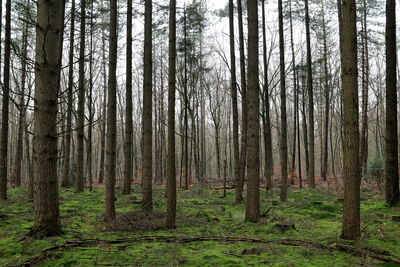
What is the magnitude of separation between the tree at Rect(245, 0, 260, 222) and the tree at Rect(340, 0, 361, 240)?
7.51 ft

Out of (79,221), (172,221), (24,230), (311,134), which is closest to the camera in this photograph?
(24,230)

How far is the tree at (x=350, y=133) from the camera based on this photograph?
4773 millimetres

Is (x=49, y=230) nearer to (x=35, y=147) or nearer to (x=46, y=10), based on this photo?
(x=35, y=147)

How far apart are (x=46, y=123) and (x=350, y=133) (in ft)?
17.1

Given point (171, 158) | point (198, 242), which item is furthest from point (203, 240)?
point (171, 158)

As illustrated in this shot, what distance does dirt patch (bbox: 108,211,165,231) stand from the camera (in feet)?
20.1

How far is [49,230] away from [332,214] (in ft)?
23.0

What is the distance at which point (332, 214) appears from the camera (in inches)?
309

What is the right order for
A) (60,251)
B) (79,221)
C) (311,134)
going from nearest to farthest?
(60,251), (79,221), (311,134)

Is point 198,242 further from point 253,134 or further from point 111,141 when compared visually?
point 111,141

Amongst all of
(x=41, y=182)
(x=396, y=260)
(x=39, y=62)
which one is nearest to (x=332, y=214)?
(x=396, y=260)

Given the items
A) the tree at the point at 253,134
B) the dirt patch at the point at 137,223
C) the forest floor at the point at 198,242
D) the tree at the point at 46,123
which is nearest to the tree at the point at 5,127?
the forest floor at the point at 198,242

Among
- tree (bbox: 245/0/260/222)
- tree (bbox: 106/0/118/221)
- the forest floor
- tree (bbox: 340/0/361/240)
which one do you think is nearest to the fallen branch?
the forest floor

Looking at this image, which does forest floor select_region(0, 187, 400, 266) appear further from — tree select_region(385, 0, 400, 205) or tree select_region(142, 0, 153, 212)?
tree select_region(142, 0, 153, 212)
